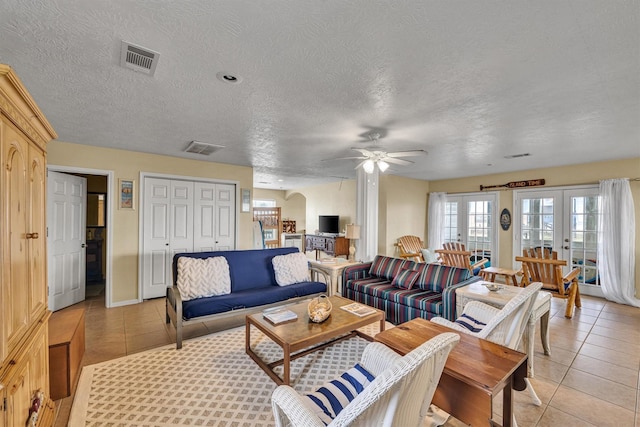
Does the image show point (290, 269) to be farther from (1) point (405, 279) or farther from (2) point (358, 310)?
(1) point (405, 279)

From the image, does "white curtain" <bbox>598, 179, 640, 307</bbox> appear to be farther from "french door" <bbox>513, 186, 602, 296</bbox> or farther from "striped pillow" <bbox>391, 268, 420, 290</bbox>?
"striped pillow" <bbox>391, 268, 420, 290</bbox>

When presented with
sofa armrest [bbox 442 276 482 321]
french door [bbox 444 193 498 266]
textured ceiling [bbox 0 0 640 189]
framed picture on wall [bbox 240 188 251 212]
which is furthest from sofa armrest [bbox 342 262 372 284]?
french door [bbox 444 193 498 266]

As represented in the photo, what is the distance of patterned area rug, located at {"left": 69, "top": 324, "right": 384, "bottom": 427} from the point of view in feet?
6.01

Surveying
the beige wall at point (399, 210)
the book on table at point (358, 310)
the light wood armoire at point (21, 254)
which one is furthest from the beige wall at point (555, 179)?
the light wood armoire at point (21, 254)

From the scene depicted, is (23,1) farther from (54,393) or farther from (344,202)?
(344,202)

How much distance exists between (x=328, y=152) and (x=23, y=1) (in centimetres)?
331

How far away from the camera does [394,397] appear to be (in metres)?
0.98

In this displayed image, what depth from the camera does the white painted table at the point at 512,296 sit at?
2.31 meters

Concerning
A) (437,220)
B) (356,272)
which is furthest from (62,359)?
(437,220)

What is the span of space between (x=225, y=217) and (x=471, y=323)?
14.4 feet

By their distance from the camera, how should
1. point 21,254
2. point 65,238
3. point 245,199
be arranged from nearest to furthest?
point 21,254, point 65,238, point 245,199

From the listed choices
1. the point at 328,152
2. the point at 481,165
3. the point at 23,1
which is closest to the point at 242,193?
the point at 328,152

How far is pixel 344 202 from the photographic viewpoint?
7707mm

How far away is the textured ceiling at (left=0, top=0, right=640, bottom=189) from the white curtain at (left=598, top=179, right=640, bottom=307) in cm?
153
